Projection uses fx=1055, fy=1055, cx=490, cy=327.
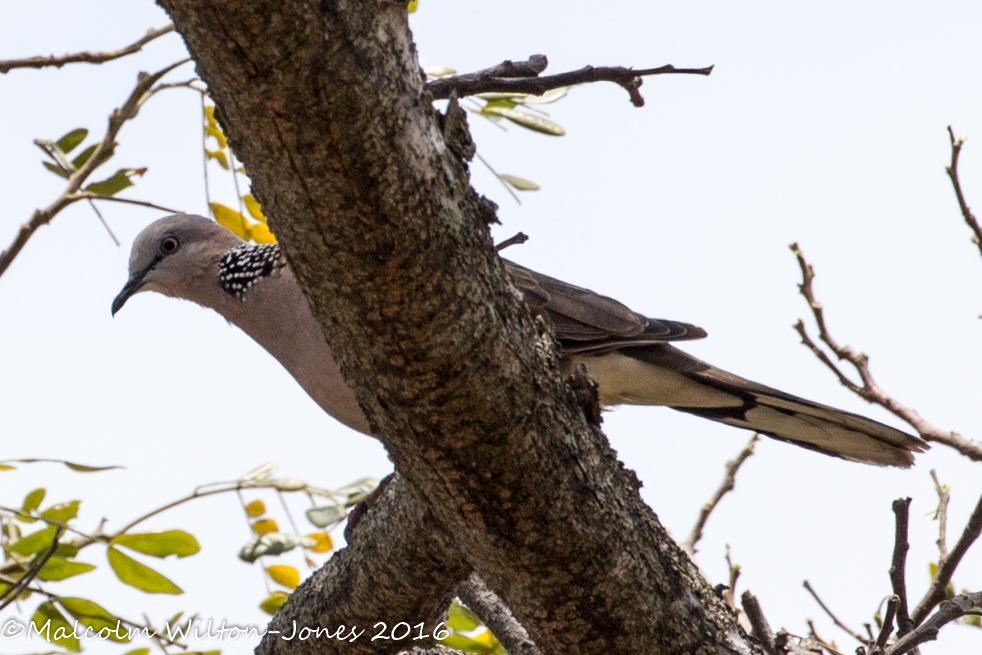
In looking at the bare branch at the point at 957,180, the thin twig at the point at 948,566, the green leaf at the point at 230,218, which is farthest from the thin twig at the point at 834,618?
the green leaf at the point at 230,218

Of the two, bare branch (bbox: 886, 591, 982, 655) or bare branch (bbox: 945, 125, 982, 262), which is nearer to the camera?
bare branch (bbox: 886, 591, 982, 655)

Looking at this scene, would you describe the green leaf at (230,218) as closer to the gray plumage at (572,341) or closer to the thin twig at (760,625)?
the gray plumage at (572,341)

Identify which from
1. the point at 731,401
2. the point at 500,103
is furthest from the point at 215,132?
the point at 731,401

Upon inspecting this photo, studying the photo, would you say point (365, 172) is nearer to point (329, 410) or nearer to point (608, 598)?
point (608, 598)

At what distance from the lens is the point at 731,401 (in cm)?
415

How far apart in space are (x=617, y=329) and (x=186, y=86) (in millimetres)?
1718

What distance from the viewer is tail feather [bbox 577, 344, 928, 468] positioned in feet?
11.9

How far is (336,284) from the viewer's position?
1.79 meters

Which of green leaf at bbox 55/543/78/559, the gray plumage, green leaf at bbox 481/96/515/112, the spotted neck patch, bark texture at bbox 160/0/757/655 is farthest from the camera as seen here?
the spotted neck patch

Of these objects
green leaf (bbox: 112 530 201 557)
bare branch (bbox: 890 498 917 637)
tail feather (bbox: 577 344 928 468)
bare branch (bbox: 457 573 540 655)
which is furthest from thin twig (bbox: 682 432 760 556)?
green leaf (bbox: 112 530 201 557)

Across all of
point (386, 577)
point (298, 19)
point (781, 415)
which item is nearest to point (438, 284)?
point (298, 19)

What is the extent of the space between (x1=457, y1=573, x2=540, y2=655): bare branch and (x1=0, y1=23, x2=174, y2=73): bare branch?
193cm

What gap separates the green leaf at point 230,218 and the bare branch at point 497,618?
59.1 inches

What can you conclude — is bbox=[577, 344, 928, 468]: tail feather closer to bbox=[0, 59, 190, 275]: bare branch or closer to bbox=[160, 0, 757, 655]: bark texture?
bbox=[160, 0, 757, 655]: bark texture
